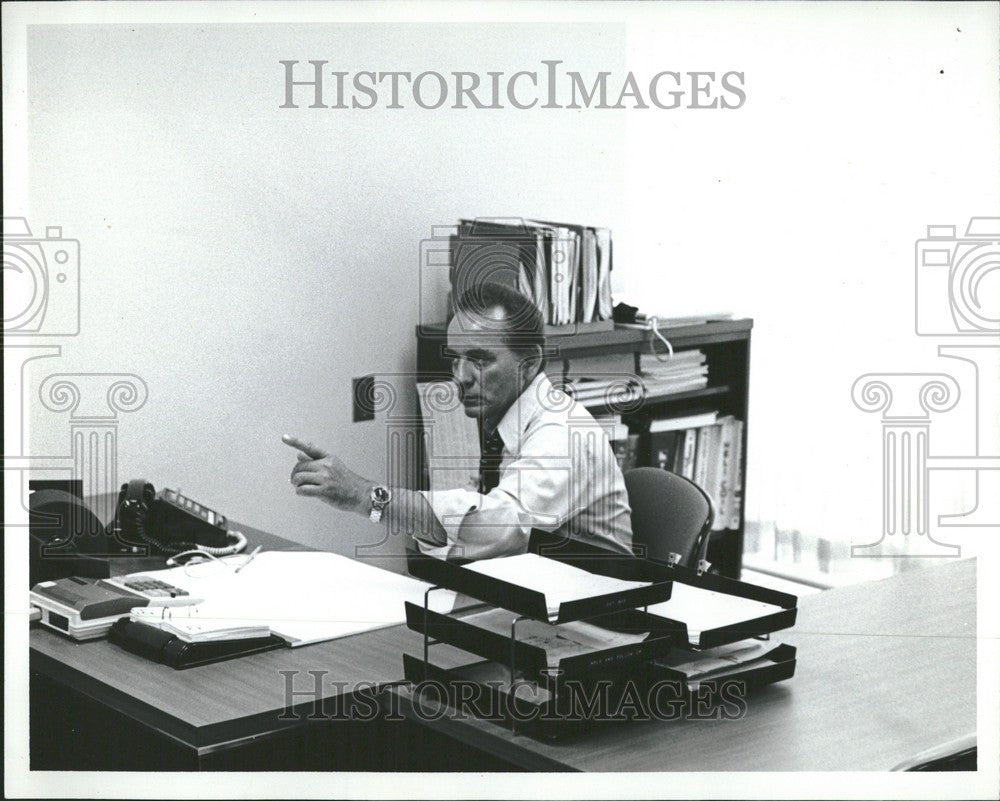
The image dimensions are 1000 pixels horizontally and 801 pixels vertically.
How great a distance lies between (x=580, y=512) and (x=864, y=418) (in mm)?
1011

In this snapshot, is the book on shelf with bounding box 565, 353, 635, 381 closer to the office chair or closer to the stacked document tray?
the office chair

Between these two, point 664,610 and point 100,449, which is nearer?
point 664,610

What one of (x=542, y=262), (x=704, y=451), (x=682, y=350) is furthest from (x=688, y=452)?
(x=542, y=262)

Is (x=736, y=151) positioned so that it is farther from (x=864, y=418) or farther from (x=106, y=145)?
(x=106, y=145)

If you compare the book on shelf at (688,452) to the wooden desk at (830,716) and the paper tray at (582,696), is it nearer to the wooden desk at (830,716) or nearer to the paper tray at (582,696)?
the wooden desk at (830,716)

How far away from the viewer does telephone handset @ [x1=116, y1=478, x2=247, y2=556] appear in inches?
95.2

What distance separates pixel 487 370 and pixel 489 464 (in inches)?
14.8

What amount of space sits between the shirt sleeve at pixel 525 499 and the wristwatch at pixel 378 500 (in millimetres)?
97

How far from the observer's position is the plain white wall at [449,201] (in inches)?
89.4

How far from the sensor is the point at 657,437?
345cm

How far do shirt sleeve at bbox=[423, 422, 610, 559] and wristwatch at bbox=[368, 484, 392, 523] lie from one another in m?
0.10

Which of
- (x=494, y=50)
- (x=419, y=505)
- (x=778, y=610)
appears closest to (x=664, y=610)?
(x=778, y=610)

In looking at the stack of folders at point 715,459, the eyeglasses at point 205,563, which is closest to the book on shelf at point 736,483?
the stack of folders at point 715,459

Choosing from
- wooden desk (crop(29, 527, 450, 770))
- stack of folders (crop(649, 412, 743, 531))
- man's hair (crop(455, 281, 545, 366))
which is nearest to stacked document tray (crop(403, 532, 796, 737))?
wooden desk (crop(29, 527, 450, 770))
